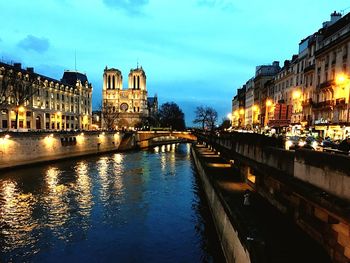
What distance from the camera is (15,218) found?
75.3 feet

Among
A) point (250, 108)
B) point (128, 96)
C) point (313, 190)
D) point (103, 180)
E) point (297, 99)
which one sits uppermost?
point (128, 96)

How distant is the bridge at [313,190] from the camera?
30.7 ft

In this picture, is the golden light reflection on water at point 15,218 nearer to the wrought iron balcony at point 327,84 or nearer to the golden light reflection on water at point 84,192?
the golden light reflection on water at point 84,192

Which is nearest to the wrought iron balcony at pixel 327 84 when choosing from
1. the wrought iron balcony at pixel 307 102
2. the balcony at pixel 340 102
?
the balcony at pixel 340 102

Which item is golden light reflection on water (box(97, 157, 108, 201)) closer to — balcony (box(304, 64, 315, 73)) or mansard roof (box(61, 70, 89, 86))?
balcony (box(304, 64, 315, 73))

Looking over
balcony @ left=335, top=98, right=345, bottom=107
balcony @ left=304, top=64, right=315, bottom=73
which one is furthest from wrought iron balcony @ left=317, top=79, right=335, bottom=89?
balcony @ left=304, top=64, right=315, bottom=73

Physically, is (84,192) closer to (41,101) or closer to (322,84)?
(322,84)

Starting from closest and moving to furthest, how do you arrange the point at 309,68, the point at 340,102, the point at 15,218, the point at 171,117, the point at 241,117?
the point at 15,218
the point at 340,102
the point at 309,68
the point at 241,117
the point at 171,117

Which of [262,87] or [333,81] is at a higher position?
[262,87]

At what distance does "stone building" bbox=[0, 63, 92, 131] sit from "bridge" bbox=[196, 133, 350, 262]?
5506 cm

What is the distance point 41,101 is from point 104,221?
7613 centimetres

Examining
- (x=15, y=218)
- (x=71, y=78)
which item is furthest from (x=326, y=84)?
(x=71, y=78)

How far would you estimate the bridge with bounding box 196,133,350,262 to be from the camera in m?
9.36

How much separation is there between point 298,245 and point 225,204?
196 inches
